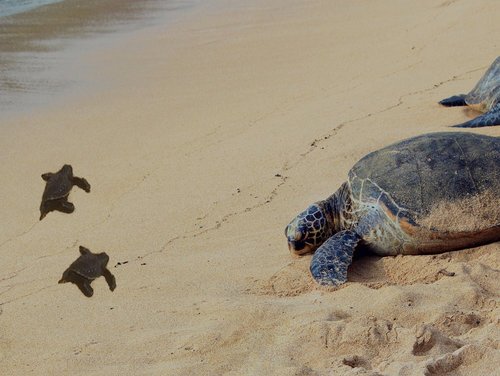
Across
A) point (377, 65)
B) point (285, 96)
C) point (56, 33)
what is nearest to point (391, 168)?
point (285, 96)

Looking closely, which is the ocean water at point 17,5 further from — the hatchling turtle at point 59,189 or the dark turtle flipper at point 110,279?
the dark turtle flipper at point 110,279

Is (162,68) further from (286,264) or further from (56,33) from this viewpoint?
(286,264)

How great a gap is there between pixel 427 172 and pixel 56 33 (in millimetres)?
12013

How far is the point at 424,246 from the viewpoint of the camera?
4.56m

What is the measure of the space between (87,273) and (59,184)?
1152 mm

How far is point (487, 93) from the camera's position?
7379 millimetres

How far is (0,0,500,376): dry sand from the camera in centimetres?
359

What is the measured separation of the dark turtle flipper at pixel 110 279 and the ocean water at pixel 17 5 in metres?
14.0

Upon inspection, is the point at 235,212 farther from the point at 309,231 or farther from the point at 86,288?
the point at 86,288

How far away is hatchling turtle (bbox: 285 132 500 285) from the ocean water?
46.9 feet

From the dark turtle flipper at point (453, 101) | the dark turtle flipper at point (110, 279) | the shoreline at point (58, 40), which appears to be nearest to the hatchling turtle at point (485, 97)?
the dark turtle flipper at point (453, 101)

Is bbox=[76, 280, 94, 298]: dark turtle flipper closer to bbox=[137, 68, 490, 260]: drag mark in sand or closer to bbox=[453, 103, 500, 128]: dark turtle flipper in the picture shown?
bbox=[137, 68, 490, 260]: drag mark in sand

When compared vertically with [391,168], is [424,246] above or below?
below

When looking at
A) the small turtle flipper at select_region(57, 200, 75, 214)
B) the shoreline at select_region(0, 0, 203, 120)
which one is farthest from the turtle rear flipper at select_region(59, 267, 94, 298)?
the shoreline at select_region(0, 0, 203, 120)
